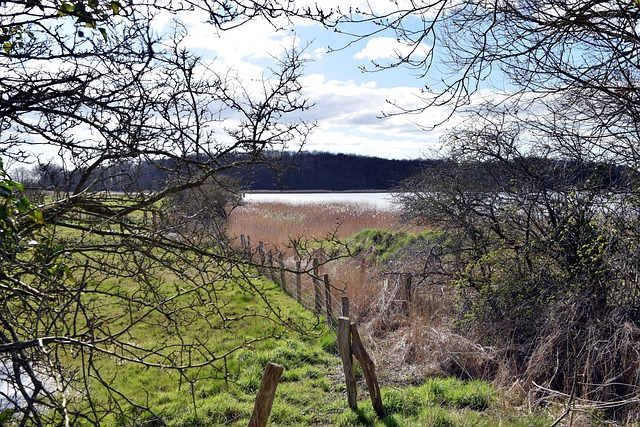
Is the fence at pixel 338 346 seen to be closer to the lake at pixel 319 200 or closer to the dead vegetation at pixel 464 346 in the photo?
the dead vegetation at pixel 464 346

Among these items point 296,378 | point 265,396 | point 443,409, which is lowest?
point 296,378

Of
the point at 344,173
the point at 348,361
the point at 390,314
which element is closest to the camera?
the point at 348,361

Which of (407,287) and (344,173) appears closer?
(407,287)

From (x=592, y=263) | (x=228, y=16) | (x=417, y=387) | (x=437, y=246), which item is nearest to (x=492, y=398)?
(x=417, y=387)

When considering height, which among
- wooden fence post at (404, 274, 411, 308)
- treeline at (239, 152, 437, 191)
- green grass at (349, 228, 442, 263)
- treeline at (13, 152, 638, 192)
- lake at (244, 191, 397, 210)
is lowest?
wooden fence post at (404, 274, 411, 308)

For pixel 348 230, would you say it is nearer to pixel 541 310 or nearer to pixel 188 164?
pixel 541 310

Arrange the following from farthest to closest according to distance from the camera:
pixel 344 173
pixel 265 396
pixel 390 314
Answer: pixel 344 173 < pixel 390 314 < pixel 265 396

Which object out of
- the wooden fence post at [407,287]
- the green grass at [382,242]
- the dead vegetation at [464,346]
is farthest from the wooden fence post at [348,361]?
the green grass at [382,242]

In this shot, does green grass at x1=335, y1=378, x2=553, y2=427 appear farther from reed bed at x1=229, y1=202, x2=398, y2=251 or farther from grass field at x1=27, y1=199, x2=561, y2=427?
reed bed at x1=229, y1=202, x2=398, y2=251

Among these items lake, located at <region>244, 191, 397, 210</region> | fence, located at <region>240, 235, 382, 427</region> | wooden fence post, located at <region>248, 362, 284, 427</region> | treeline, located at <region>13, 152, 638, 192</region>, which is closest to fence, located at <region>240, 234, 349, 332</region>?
fence, located at <region>240, 235, 382, 427</region>

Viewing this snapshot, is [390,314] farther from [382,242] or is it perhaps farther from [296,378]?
[382,242]

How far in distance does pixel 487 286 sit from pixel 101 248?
619 cm

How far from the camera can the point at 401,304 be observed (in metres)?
10.7

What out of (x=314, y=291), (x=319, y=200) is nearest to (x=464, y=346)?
(x=314, y=291)
